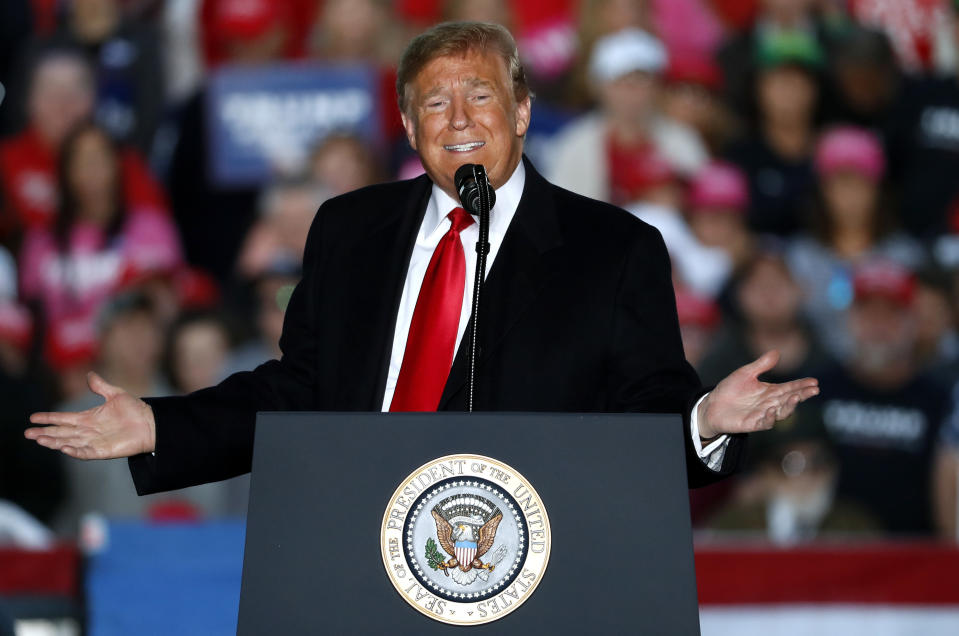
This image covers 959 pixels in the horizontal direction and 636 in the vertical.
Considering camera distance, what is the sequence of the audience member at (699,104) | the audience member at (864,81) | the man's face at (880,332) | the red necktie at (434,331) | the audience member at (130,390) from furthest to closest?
the audience member at (864,81), the audience member at (699,104), the man's face at (880,332), the audience member at (130,390), the red necktie at (434,331)

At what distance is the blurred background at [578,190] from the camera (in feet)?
16.6

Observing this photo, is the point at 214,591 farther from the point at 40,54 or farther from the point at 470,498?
the point at 40,54

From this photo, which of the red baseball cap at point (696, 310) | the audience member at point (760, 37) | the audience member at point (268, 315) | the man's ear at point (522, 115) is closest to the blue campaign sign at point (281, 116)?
the audience member at point (268, 315)

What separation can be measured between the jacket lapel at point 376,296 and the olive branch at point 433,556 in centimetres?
41

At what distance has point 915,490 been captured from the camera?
16.9ft

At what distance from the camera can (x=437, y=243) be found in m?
2.03

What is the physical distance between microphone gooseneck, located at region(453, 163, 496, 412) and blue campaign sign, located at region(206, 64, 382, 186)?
13.0ft

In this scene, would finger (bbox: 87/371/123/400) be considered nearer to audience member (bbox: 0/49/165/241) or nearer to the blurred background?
the blurred background

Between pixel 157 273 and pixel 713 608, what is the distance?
2.68m

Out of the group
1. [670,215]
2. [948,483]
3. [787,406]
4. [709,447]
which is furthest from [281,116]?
[787,406]

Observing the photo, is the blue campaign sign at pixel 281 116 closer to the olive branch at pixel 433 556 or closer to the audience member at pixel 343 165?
the audience member at pixel 343 165

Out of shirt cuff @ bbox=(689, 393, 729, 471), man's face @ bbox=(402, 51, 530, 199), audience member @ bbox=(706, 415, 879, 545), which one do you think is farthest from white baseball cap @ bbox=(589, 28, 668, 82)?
shirt cuff @ bbox=(689, 393, 729, 471)

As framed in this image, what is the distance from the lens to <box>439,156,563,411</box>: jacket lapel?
73.0 inches

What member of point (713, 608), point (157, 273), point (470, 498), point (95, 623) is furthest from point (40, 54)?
point (470, 498)
